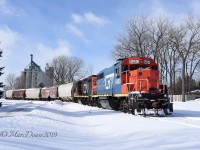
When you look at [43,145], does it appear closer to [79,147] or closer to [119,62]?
[79,147]

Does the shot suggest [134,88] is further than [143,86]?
Yes

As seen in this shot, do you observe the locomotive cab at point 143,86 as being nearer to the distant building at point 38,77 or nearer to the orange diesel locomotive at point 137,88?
the orange diesel locomotive at point 137,88

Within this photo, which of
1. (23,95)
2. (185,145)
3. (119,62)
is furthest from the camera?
(23,95)

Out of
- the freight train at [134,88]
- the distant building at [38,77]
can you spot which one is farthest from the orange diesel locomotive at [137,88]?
the distant building at [38,77]

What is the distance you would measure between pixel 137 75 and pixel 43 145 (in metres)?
12.7

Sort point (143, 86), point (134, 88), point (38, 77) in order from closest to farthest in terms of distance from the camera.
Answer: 1. point (143, 86)
2. point (134, 88)
3. point (38, 77)

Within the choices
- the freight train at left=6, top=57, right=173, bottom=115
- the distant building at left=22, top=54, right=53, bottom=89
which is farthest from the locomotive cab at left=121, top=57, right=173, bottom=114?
the distant building at left=22, top=54, right=53, bottom=89

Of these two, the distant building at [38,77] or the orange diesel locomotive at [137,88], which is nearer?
the orange diesel locomotive at [137,88]

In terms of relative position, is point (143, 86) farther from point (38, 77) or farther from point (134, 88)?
point (38, 77)

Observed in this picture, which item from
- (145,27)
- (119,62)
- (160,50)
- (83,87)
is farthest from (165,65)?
(119,62)

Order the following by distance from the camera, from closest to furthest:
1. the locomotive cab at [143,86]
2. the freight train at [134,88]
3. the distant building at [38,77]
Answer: the locomotive cab at [143,86], the freight train at [134,88], the distant building at [38,77]

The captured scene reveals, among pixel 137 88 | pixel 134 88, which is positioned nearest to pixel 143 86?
pixel 137 88

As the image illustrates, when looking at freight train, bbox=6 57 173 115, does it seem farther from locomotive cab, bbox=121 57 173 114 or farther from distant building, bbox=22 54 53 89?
distant building, bbox=22 54 53 89

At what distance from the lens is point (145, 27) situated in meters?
61.4
